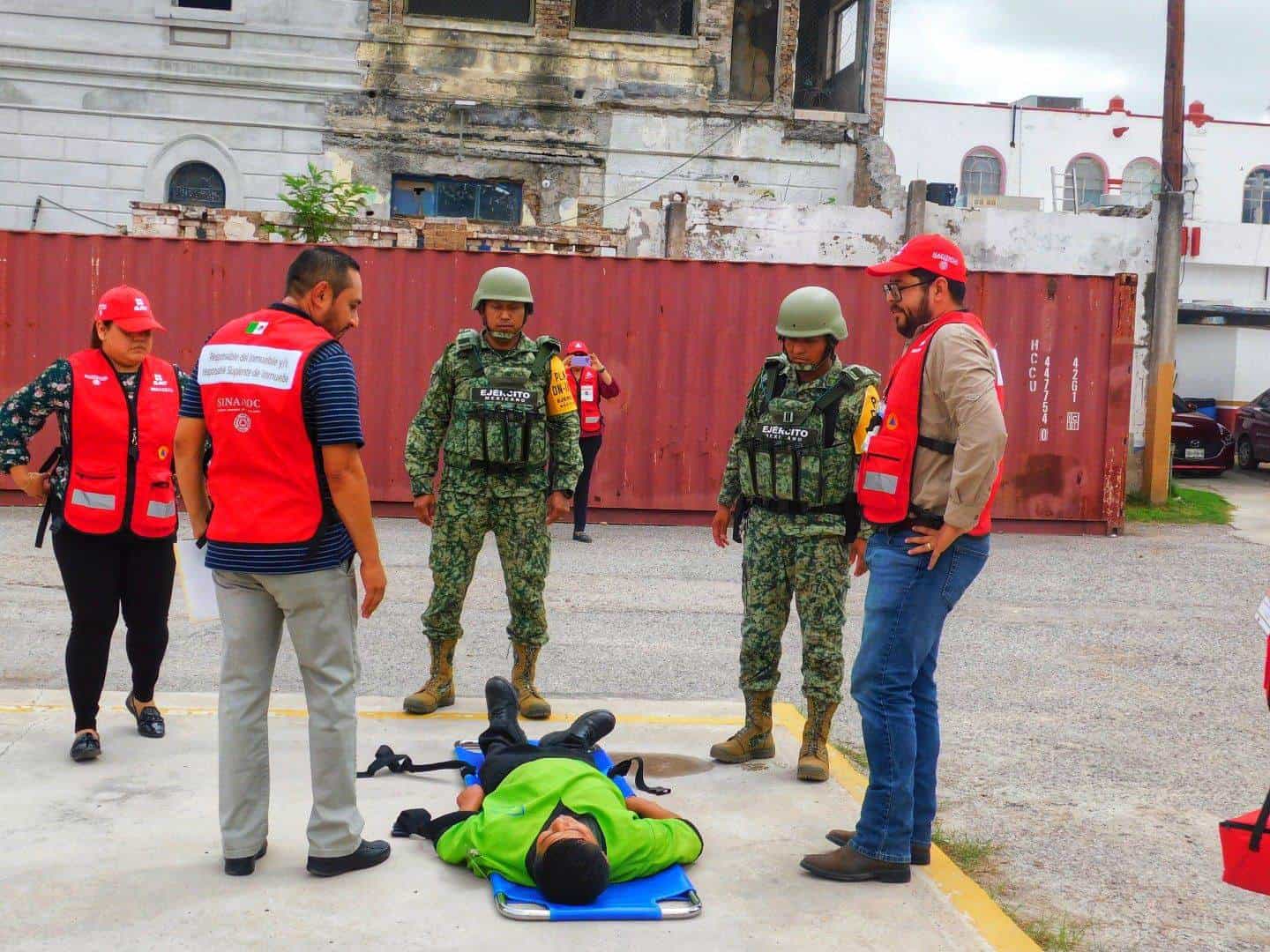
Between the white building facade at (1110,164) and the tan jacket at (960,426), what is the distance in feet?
145

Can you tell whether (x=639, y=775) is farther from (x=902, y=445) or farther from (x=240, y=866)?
(x=902, y=445)

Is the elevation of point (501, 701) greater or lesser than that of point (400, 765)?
greater

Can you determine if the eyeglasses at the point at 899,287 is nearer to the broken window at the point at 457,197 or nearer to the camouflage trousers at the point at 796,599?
the camouflage trousers at the point at 796,599

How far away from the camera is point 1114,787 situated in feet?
18.8

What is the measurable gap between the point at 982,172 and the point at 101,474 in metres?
48.4

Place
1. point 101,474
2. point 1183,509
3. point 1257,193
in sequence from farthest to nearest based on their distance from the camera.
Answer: point 1257,193 → point 1183,509 → point 101,474

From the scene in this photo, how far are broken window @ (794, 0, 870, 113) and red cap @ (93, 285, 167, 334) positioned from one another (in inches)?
755

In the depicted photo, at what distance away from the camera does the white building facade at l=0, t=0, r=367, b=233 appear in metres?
20.8

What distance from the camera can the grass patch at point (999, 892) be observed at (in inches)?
163

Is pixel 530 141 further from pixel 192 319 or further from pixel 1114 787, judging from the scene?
pixel 1114 787

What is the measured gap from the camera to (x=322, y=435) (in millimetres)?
4152

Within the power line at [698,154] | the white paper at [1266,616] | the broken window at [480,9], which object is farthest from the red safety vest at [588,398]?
the broken window at [480,9]

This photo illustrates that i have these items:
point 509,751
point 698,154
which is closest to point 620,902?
point 509,751

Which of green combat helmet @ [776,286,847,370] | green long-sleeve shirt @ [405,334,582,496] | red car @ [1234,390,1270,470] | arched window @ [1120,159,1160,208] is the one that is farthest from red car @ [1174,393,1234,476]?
arched window @ [1120,159,1160,208]
